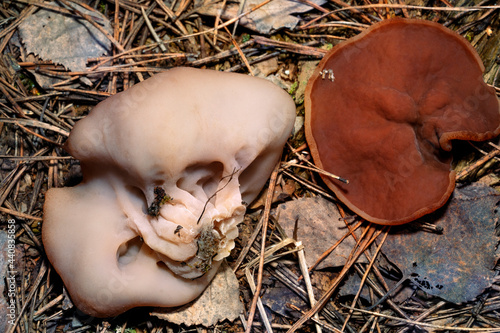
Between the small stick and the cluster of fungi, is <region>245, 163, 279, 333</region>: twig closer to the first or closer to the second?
the cluster of fungi

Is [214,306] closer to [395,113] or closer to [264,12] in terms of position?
[395,113]

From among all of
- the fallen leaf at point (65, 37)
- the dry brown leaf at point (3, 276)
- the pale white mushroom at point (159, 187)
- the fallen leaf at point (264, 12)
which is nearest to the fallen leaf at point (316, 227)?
the pale white mushroom at point (159, 187)

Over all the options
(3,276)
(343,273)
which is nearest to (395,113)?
(343,273)

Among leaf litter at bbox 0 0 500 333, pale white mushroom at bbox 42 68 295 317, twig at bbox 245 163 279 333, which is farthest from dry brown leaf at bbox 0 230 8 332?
twig at bbox 245 163 279 333

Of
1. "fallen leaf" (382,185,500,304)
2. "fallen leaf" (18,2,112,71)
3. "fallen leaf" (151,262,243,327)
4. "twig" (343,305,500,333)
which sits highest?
"fallen leaf" (18,2,112,71)

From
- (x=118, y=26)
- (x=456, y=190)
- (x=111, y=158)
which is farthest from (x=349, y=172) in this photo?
(x=118, y=26)

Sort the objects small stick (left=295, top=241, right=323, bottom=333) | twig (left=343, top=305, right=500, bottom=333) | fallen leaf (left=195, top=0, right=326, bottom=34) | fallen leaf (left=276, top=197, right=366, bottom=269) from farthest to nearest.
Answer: fallen leaf (left=195, top=0, right=326, bottom=34) < fallen leaf (left=276, top=197, right=366, bottom=269) < small stick (left=295, top=241, right=323, bottom=333) < twig (left=343, top=305, right=500, bottom=333)
